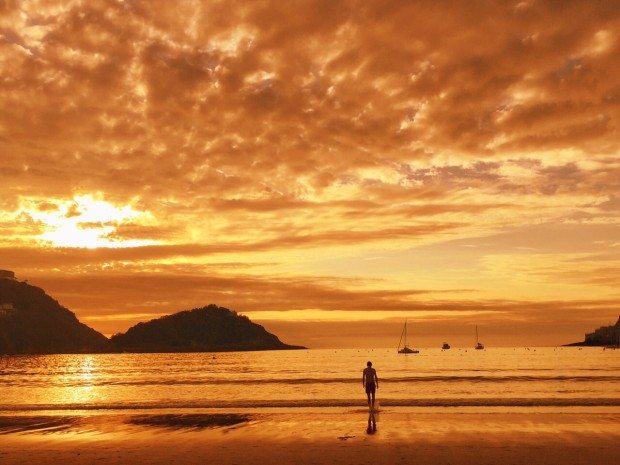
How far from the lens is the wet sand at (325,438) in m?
22.0

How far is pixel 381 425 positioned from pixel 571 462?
11152 mm

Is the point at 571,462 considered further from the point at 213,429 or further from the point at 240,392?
the point at 240,392

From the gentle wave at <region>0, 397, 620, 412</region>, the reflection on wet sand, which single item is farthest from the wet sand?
the gentle wave at <region>0, 397, 620, 412</region>

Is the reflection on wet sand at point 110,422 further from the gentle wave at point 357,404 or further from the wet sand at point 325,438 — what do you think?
the gentle wave at point 357,404

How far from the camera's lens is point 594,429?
28375 millimetres

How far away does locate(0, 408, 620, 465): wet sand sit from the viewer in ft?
72.1

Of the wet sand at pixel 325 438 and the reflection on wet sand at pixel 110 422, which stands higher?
the wet sand at pixel 325 438

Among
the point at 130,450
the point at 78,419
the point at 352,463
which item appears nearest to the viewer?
the point at 352,463

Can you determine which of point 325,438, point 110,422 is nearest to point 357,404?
point 110,422

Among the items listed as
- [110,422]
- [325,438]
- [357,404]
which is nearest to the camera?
[325,438]

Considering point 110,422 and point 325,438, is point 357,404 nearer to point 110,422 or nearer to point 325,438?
point 110,422

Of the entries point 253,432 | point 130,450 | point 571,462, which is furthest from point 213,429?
point 571,462

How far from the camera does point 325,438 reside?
84.7 ft

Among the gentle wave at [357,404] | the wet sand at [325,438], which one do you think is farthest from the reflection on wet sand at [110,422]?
the gentle wave at [357,404]
